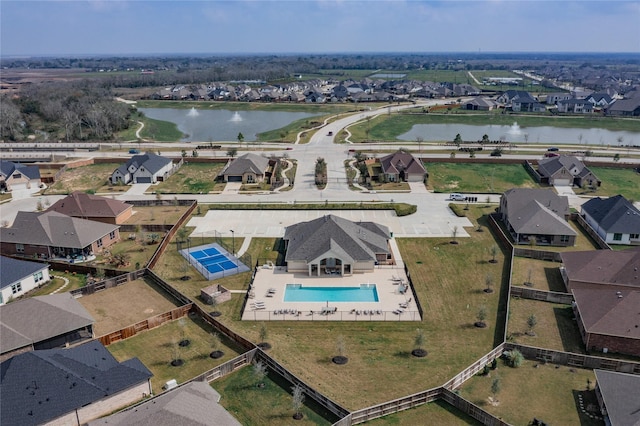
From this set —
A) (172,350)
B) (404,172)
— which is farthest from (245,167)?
(172,350)

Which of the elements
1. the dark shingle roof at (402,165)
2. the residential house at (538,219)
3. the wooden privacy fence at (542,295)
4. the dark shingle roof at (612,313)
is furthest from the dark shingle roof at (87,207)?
the dark shingle roof at (612,313)

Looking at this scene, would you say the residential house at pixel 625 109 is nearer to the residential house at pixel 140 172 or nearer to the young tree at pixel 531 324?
the residential house at pixel 140 172

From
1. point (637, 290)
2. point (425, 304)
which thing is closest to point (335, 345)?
point (425, 304)

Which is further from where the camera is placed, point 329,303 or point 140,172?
point 140,172

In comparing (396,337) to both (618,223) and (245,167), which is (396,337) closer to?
(618,223)

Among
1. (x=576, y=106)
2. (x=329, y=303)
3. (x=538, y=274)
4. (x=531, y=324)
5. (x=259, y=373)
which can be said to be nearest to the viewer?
(x=259, y=373)

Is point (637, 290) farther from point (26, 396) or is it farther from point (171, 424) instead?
point (26, 396)

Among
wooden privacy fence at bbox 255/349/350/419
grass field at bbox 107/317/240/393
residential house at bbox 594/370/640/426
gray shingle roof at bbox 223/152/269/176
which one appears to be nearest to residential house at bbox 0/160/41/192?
gray shingle roof at bbox 223/152/269/176

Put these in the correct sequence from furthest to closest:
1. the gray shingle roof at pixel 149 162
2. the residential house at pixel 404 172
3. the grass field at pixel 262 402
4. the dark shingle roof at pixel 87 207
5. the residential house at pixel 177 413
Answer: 1. the gray shingle roof at pixel 149 162
2. the residential house at pixel 404 172
3. the dark shingle roof at pixel 87 207
4. the grass field at pixel 262 402
5. the residential house at pixel 177 413
